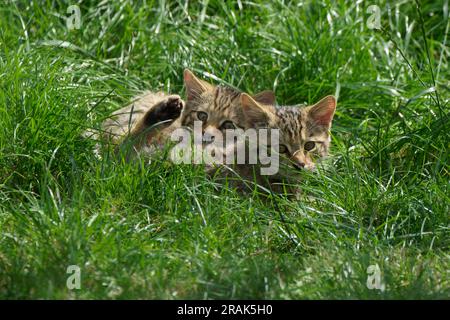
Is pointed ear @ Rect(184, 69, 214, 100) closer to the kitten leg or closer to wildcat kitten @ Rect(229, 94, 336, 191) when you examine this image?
the kitten leg

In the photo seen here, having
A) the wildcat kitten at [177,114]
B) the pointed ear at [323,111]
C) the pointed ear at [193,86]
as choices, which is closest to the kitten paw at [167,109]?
the wildcat kitten at [177,114]

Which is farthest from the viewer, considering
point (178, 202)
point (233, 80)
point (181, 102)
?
point (233, 80)

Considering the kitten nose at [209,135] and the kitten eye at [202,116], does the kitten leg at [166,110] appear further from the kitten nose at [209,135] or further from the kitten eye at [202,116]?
the kitten eye at [202,116]

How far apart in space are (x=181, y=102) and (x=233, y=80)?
0.93 metres

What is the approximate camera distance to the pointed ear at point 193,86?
634cm

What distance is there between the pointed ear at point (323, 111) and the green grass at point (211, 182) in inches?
9.4

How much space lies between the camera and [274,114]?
591cm

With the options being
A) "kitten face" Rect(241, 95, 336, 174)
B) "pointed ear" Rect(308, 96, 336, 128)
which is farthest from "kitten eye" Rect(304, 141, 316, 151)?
"pointed ear" Rect(308, 96, 336, 128)

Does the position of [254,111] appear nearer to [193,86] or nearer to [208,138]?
[208,138]

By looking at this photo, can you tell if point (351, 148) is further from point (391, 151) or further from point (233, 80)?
point (233, 80)

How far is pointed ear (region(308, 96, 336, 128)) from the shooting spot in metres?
5.87
